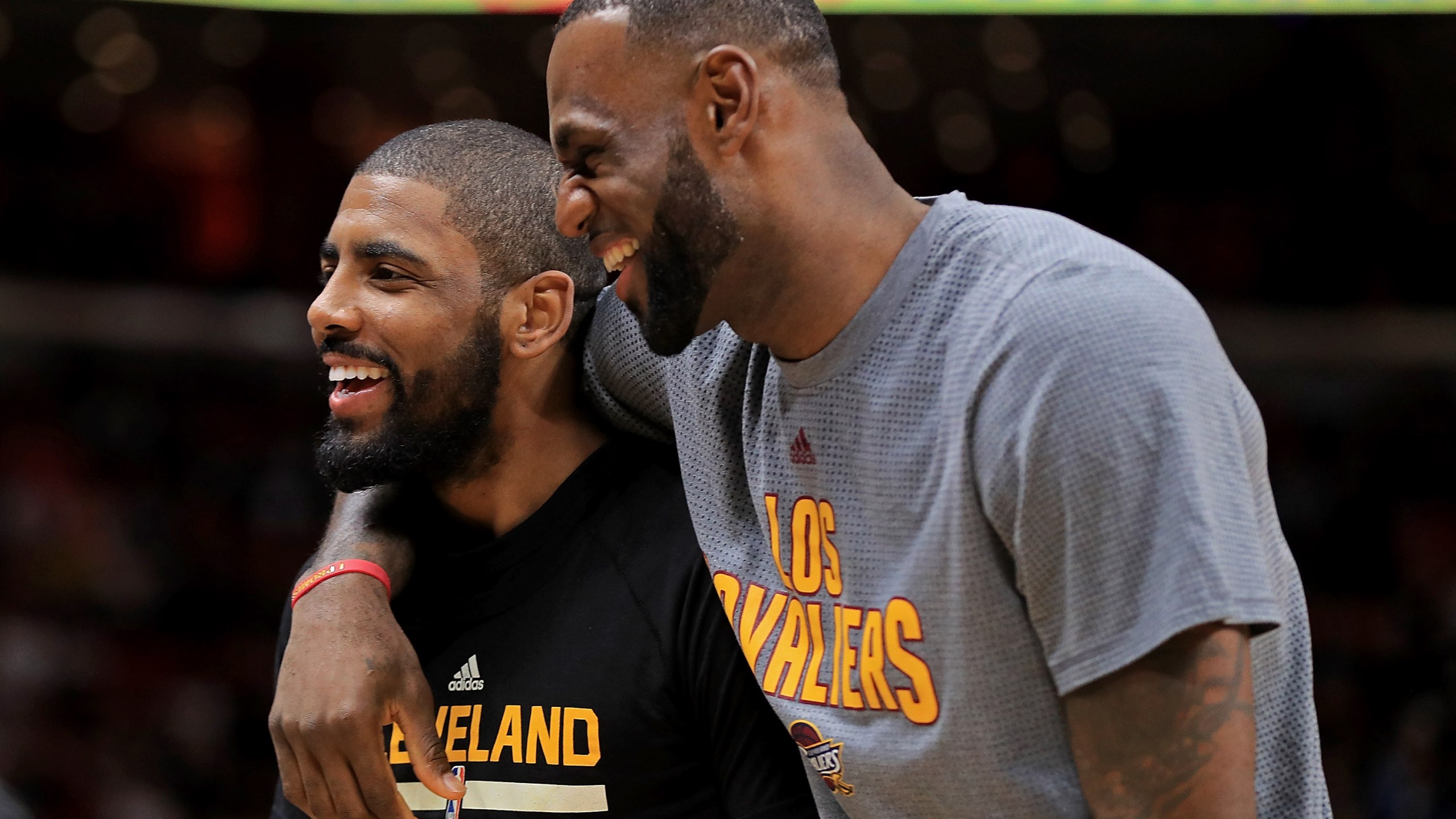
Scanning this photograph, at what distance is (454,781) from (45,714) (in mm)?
3455

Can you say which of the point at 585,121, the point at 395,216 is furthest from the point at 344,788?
the point at 585,121

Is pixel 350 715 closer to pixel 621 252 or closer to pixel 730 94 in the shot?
pixel 621 252

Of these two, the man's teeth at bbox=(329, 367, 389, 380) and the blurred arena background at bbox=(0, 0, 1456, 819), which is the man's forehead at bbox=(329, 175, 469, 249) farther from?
the blurred arena background at bbox=(0, 0, 1456, 819)

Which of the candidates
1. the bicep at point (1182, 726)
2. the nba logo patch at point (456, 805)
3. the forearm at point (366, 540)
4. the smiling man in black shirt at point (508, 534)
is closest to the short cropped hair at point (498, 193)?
the smiling man in black shirt at point (508, 534)

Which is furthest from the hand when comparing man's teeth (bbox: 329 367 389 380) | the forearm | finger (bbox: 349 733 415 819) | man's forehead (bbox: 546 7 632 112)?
man's forehead (bbox: 546 7 632 112)

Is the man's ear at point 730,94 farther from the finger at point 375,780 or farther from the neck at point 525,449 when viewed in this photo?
the finger at point 375,780

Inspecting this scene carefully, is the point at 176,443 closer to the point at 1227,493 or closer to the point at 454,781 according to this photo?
the point at 454,781

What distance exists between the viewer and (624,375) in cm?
171

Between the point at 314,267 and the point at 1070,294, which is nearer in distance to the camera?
the point at 1070,294

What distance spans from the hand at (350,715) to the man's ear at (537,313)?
366mm

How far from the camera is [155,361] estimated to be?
4.82 m

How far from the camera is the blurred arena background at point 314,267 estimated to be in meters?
4.19

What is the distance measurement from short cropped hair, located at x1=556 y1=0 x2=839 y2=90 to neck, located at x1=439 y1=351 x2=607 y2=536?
574mm

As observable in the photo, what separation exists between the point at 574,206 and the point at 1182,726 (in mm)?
694
